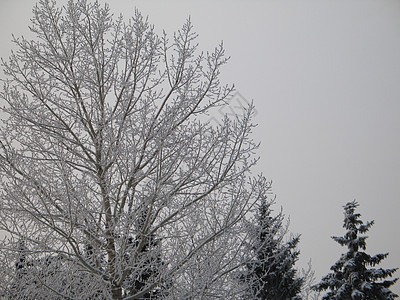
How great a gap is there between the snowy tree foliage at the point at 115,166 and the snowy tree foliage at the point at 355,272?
1156 centimetres

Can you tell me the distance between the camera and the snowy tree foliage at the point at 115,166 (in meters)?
4.00

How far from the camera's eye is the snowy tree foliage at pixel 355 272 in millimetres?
14055

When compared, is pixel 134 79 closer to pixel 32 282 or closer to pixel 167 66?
pixel 167 66

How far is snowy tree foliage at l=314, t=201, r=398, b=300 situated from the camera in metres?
14.1

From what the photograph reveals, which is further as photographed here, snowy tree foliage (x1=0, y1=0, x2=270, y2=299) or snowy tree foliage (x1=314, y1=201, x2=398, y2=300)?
snowy tree foliage (x1=314, y1=201, x2=398, y2=300)

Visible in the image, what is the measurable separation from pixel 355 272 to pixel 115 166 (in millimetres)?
13439

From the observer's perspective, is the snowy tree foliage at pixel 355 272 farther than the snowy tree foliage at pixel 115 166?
Yes

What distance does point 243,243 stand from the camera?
15.2 ft

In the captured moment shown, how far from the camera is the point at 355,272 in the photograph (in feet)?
47.1

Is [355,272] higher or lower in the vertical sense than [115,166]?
higher

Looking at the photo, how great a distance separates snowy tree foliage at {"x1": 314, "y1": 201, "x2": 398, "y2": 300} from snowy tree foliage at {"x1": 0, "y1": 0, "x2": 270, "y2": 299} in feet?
37.9

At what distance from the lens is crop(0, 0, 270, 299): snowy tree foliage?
13.1 feet

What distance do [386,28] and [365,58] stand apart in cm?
1108

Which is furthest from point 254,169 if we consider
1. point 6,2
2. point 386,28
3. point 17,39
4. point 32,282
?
point 386,28
